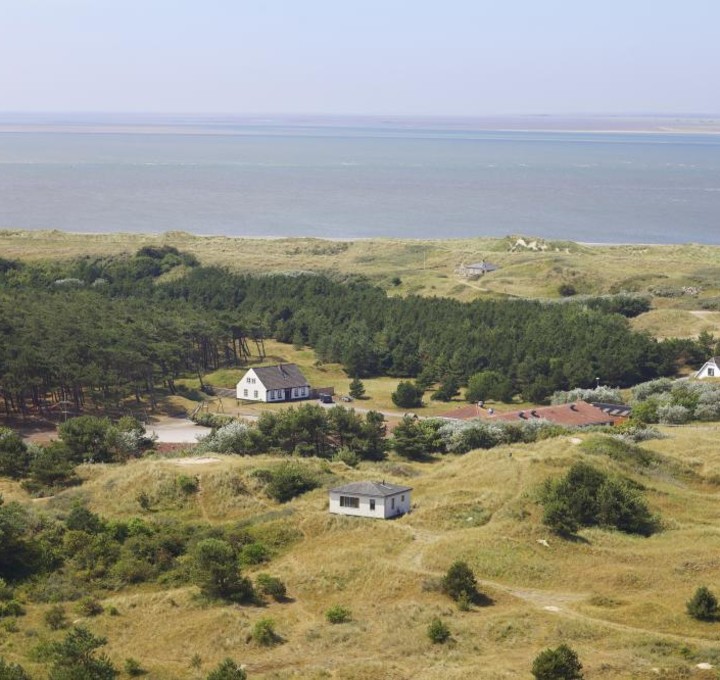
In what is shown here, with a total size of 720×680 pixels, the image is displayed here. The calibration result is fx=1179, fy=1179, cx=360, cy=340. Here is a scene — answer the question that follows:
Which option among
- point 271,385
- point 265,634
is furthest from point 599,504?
point 271,385

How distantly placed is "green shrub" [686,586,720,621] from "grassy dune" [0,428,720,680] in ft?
1.45

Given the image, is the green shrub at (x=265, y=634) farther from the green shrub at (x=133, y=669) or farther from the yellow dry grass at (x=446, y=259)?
the yellow dry grass at (x=446, y=259)

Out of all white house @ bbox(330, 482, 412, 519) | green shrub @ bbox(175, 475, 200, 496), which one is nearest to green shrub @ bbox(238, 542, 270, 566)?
white house @ bbox(330, 482, 412, 519)

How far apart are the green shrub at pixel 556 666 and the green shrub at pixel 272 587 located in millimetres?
10725

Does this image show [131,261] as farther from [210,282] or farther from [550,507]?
[550,507]

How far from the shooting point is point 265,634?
3384cm

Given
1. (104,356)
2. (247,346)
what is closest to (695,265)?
(247,346)

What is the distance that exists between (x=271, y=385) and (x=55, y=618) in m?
43.2

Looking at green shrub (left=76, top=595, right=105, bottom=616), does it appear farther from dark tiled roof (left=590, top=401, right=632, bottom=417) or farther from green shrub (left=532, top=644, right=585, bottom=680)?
dark tiled roof (left=590, top=401, right=632, bottom=417)

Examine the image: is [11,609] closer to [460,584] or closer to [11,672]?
[11,672]

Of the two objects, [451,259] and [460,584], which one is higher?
[460,584]

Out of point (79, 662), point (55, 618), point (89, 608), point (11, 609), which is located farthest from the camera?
point (89, 608)

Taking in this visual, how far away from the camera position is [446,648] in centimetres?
3253

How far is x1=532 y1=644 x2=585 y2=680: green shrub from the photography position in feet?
93.7
